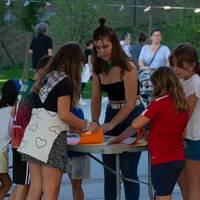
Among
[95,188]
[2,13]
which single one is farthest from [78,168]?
[2,13]

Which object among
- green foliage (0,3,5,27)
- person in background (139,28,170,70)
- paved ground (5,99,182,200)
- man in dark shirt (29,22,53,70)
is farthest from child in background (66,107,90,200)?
green foliage (0,3,5,27)

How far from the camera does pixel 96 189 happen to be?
6.56 m

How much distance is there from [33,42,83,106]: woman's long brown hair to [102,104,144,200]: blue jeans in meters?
0.57

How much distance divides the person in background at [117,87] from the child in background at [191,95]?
0.35 m

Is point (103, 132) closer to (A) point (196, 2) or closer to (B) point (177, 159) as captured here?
(B) point (177, 159)

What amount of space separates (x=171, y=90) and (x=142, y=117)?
0.88 feet

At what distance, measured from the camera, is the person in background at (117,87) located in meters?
4.76

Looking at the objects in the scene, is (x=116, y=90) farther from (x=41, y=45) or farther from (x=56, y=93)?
(x=41, y=45)

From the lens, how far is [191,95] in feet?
15.3

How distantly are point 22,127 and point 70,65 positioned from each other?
69cm

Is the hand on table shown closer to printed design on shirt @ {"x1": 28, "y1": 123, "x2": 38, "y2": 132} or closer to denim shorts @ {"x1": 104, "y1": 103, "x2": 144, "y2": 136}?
denim shorts @ {"x1": 104, "y1": 103, "x2": 144, "y2": 136}

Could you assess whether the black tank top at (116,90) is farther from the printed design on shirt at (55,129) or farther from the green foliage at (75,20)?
the green foliage at (75,20)

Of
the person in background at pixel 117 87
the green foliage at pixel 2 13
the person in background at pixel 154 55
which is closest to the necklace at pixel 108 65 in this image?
the person in background at pixel 117 87

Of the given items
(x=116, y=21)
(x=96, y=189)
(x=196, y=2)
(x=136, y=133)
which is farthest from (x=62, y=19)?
(x=136, y=133)
